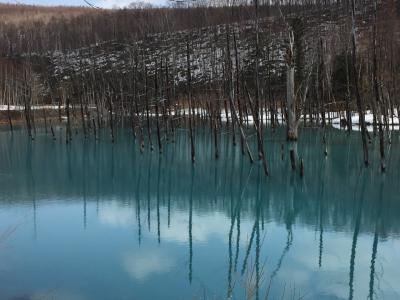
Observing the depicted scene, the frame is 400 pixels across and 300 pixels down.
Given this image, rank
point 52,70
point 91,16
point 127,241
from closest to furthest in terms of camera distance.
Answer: point 127,241 < point 52,70 < point 91,16

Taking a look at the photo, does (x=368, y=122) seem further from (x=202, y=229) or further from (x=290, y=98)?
(x=202, y=229)

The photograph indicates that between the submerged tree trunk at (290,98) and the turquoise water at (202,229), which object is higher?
the submerged tree trunk at (290,98)

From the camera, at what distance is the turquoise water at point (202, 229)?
779cm

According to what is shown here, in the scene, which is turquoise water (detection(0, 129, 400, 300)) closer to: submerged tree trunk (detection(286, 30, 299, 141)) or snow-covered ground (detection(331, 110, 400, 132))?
submerged tree trunk (detection(286, 30, 299, 141))

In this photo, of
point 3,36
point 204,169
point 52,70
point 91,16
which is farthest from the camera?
point 91,16

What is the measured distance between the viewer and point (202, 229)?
11141 mm

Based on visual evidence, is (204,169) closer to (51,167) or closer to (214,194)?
(214,194)

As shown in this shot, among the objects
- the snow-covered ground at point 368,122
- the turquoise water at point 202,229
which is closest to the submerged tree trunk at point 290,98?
the turquoise water at point 202,229

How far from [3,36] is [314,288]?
294 ft

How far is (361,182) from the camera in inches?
618

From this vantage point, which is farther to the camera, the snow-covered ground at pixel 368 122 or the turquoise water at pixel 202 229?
the snow-covered ground at pixel 368 122

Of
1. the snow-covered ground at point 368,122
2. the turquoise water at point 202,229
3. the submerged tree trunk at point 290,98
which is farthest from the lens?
the snow-covered ground at point 368,122

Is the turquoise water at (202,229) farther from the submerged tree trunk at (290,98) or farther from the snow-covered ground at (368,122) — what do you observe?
the snow-covered ground at (368,122)

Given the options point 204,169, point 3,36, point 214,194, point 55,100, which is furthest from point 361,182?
point 3,36
